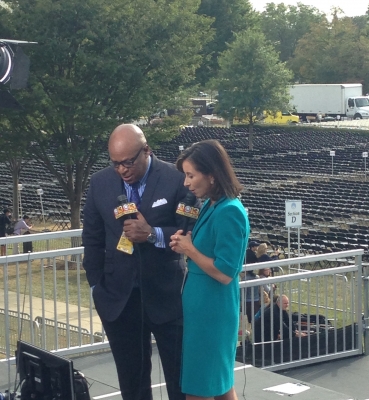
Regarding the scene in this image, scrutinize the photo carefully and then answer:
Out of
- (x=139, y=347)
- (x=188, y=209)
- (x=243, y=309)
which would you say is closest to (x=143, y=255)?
(x=188, y=209)

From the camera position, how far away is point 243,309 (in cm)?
662

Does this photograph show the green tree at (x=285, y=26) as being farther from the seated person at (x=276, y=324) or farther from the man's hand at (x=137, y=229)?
the man's hand at (x=137, y=229)

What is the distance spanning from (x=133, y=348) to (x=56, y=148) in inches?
726

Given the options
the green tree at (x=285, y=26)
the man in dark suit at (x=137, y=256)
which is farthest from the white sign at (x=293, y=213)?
the green tree at (x=285, y=26)

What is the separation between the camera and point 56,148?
22.1m

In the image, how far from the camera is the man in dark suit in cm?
384

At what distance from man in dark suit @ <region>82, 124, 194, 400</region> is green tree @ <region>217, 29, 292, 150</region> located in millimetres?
49093

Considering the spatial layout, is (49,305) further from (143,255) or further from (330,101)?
(330,101)

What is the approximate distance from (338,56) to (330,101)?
57.3ft

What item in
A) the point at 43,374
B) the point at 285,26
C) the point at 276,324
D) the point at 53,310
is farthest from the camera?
the point at 285,26

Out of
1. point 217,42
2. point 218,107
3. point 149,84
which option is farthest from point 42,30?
point 217,42

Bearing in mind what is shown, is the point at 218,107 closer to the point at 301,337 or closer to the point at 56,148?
the point at 56,148

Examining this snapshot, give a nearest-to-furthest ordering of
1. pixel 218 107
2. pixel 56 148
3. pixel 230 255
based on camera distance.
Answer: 1. pixel 230 255
2. pixel 56 148
3. pixel 218 107

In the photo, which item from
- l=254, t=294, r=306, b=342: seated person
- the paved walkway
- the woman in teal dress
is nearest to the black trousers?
the woman in teal dress
